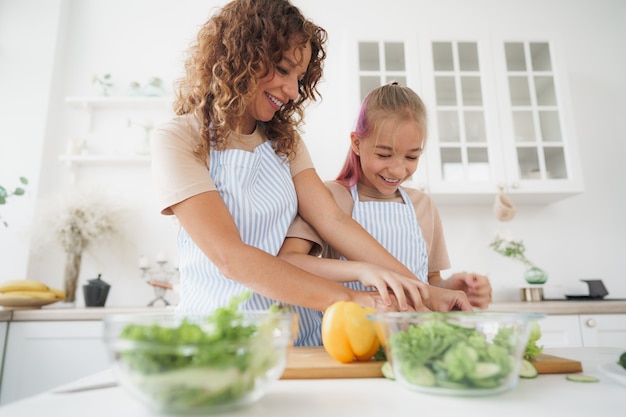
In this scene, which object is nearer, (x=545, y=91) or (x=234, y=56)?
(x=234, y=56)

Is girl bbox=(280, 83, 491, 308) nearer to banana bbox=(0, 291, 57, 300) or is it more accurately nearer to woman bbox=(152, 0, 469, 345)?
woman bbox=(152, 0, 469, 345)

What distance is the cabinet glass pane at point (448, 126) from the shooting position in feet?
7.64

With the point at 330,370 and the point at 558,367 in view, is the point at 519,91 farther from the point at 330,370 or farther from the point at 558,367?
the point at 330,370

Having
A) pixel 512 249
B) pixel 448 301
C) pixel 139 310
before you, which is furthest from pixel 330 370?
pixel 512 249

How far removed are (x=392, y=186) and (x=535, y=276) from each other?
58.4 inches

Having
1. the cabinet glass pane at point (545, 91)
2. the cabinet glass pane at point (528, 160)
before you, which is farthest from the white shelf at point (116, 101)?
the cabinet glass pane at point (545, 91)

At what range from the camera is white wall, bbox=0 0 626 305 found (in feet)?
8.00

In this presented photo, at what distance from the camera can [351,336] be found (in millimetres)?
653

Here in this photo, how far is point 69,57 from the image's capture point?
8.94 feet

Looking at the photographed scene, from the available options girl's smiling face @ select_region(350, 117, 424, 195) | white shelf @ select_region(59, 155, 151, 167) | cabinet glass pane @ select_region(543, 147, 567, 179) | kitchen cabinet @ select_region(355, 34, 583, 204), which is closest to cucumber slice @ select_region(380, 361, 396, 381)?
girl's smiling face @ select_region(350, 117, 424, 195)

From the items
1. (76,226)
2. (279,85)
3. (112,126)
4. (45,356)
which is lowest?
(45,356)

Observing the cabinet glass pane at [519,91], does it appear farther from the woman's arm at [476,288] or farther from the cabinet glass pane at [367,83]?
the woman's arm at [476,288]

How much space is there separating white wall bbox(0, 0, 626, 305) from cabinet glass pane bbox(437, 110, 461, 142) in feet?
0.77

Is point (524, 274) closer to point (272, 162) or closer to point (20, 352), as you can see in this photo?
point (272, 162)
